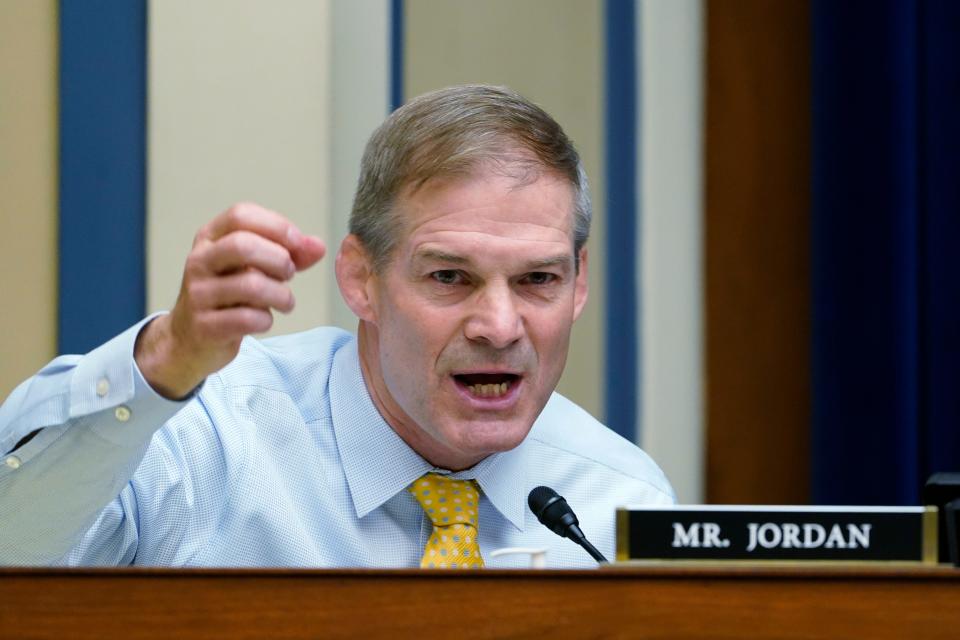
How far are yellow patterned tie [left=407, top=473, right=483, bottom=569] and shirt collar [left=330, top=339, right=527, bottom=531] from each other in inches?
0.6

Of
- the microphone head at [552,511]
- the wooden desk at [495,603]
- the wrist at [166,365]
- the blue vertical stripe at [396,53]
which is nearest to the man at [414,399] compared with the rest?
the wrist at [166,365]

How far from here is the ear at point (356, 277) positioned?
1701 millimetres

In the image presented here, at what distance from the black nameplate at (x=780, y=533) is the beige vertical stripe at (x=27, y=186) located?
5.55ft

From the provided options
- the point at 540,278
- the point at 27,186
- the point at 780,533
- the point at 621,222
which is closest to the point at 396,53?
the point at 621,222

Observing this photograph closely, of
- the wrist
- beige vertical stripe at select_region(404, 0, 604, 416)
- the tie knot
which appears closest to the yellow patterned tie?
the tie knot

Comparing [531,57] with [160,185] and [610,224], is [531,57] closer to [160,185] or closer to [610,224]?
[610,224]

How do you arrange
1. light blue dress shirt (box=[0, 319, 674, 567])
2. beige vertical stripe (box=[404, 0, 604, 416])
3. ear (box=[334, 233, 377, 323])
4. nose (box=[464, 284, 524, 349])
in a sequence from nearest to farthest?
1. light blue dress shirt (box=[0, 319, 674, 567])
2. nose (box=[464, 284, 524, 349])
3. ear (box=[334, 233, 377, 323])
4. beige vertical stripe (box=[404, 0, 604, 416])

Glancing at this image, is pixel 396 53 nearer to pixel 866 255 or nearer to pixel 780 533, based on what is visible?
pixel 866 255

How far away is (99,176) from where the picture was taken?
241 centimetres

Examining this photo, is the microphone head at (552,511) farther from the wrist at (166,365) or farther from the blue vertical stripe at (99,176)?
the blue vertical stripe at (99,176)

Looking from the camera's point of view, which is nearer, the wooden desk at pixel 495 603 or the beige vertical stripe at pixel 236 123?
the wooden desk at pixel 495 603

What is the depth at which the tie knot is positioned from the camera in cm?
158

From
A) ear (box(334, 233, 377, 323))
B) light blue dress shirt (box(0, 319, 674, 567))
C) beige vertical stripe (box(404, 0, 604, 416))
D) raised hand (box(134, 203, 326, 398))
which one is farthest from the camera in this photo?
beige vertical stripe (box(404, 0, 604, 416))

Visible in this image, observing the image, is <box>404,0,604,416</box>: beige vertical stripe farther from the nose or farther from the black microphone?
the black microphone
